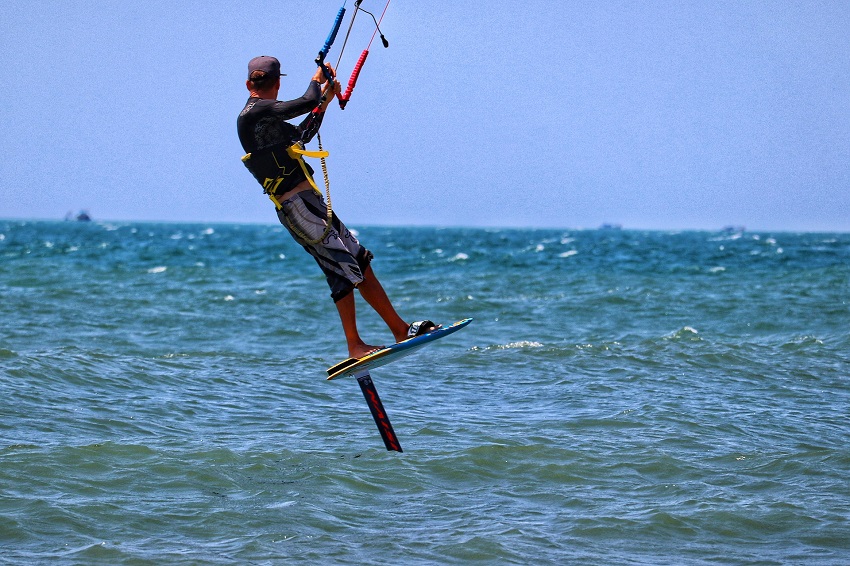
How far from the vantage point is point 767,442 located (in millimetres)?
9961

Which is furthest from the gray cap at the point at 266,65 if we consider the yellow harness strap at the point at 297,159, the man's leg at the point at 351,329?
the man's leg at the point at 351,329

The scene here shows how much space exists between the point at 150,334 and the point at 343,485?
36.9 feet

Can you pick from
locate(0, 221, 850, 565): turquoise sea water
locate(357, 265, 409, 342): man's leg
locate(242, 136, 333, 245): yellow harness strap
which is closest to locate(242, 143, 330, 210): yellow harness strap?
locate(242, 136, 333, 245): yellow harness strap

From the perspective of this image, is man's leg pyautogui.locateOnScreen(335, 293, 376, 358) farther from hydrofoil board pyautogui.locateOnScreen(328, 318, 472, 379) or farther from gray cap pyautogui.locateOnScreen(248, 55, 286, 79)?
gray cap pyautogui.locateOnScreen(248, 55, 286, 79)

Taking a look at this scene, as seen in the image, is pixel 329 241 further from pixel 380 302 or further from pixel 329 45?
pixel 329 45

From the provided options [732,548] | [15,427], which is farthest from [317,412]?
[732,548]

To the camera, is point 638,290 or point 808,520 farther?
point 638,290

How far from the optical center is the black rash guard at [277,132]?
23.0ft

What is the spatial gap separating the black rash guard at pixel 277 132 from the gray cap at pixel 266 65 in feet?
0.68

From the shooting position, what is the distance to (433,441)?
1000cm

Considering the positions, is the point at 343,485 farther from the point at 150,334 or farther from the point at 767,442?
the point at 150,334

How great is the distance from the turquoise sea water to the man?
5.19ft

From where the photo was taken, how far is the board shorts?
744 cm

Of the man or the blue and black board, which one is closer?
the man
